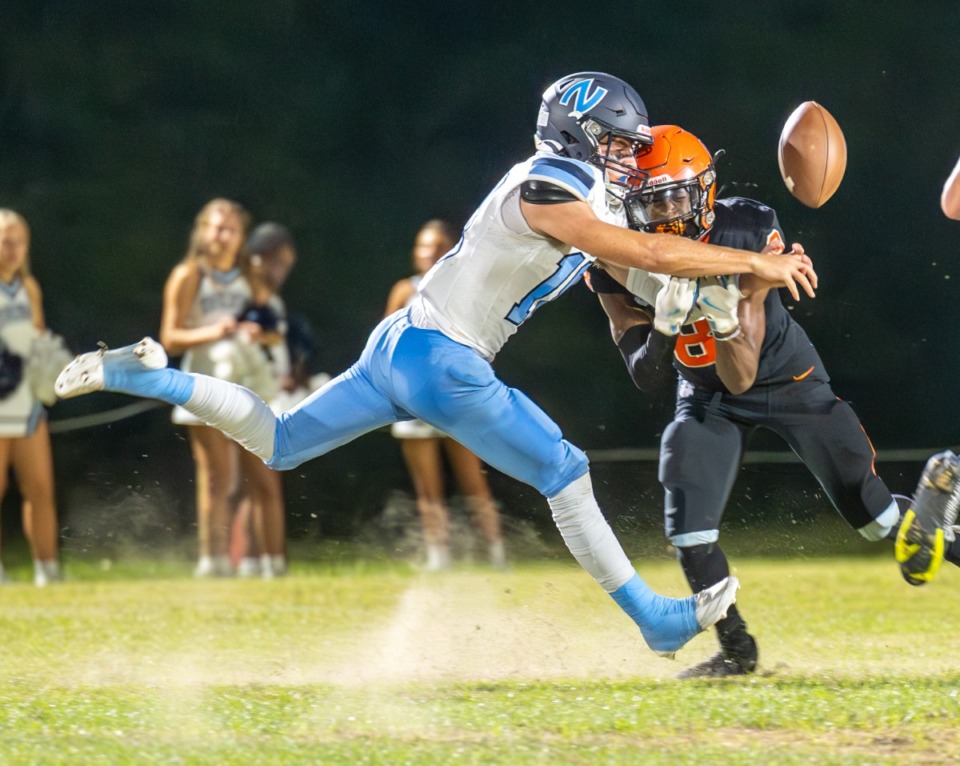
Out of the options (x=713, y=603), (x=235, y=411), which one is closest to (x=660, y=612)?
(x=713, y=603)

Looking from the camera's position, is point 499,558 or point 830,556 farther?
point 830,556

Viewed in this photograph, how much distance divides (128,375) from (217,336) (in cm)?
288

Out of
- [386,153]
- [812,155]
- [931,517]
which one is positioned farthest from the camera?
[386,153]

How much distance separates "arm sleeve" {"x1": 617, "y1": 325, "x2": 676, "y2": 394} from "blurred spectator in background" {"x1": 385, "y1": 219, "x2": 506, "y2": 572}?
2910mm

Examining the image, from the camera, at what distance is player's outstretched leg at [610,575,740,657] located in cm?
439

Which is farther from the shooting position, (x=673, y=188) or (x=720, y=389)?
(x=720, y=389)

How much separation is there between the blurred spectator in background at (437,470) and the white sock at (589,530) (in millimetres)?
3306

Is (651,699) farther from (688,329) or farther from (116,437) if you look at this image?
(116,437)

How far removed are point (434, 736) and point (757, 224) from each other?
2.00 meters

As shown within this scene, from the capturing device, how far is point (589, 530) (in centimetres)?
437

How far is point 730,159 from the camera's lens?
22.7 feet

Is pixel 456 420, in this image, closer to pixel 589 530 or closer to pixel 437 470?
pixel 589 530

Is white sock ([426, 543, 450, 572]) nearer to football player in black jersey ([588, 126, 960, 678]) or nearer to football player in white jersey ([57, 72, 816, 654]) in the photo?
football player in black jersey ([588, 126, 960, 678])

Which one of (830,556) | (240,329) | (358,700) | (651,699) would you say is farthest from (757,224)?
(830,556)
